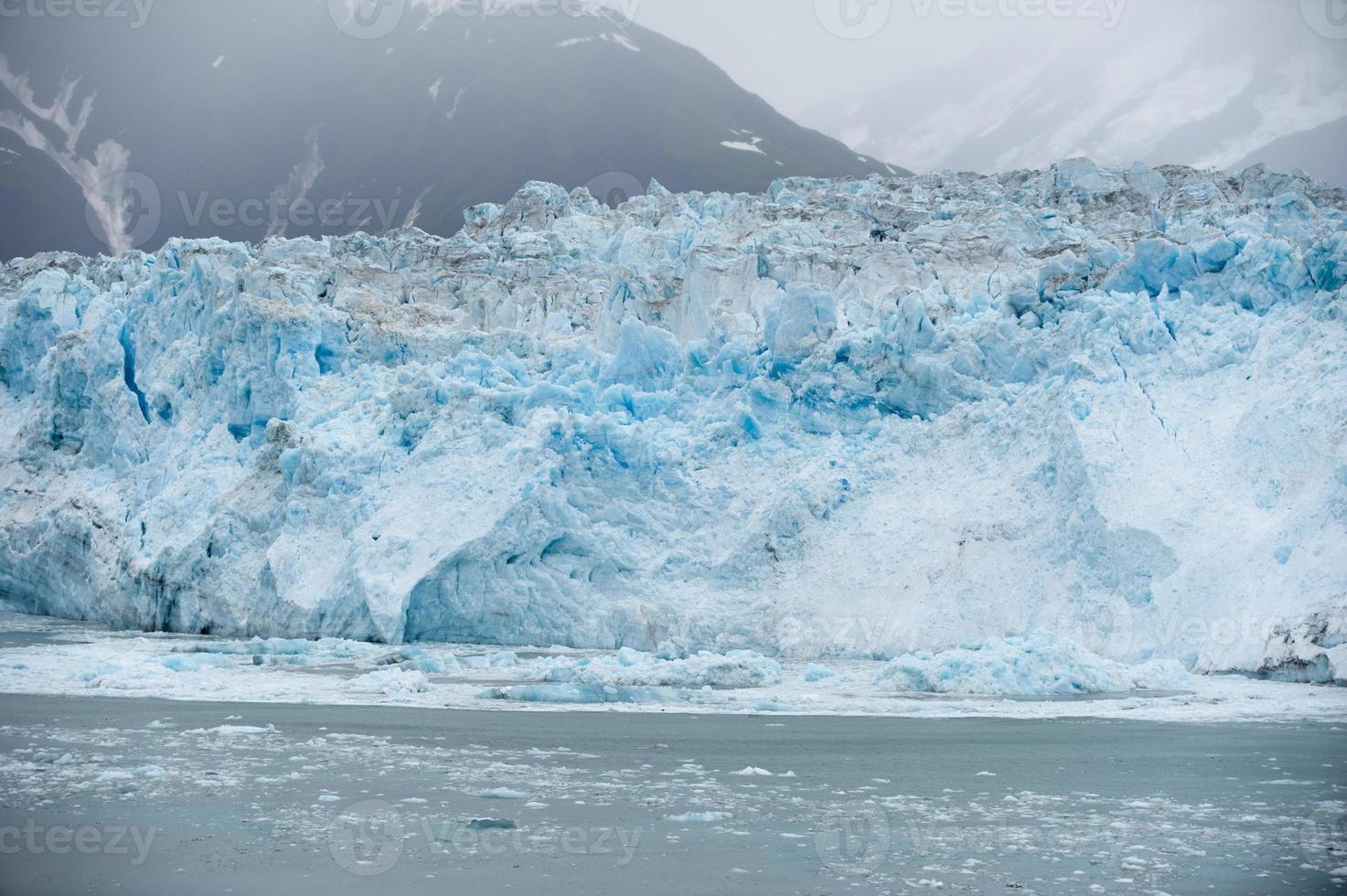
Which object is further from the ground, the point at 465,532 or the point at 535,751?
the point at 465,532

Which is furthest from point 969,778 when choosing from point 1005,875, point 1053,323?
point 1053,323

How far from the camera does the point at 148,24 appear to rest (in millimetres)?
61312

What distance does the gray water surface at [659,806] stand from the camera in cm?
566

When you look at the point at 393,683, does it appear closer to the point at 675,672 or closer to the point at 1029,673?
the point at 675,672

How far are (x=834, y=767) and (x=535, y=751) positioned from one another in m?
2.26

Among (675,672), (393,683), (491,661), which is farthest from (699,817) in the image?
(491,661)

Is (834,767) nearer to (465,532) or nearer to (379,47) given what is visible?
(465,532)

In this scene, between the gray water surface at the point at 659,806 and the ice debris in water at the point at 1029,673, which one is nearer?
the gray water surface at the point at 659,806

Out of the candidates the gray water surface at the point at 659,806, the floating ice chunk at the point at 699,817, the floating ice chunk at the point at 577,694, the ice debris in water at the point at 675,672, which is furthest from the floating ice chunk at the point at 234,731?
the floating ice chunk at the point at 699,817

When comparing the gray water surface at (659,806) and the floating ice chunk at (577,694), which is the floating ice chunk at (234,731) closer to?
the gray water surface at (659,806)

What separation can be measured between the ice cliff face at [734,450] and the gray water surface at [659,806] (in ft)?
15.4

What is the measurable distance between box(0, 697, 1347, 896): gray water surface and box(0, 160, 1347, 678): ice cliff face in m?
4.69

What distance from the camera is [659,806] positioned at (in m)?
7.18

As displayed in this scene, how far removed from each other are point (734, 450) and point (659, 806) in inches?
450
